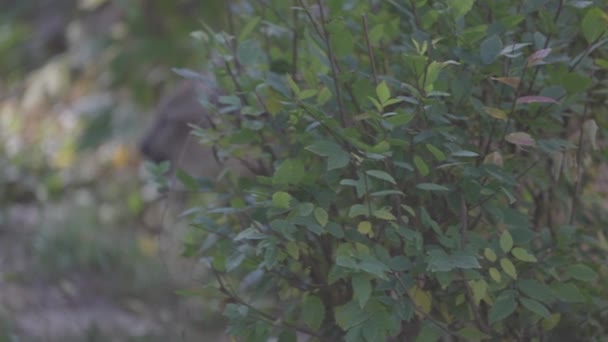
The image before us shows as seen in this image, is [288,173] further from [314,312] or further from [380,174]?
[314,312]

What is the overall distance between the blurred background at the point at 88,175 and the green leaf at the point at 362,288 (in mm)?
2110

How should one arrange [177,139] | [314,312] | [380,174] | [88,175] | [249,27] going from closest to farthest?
1. [380,174]
2. [314,312]
3. [249,27]
4. [177,139]
5. [88,175]

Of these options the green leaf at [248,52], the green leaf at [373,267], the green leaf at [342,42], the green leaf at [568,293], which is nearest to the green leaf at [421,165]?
the green leaf at [373,267]

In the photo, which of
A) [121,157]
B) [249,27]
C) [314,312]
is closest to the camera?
[314,312]

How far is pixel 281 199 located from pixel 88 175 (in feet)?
22.5

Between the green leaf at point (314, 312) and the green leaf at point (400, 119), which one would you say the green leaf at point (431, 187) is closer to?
the green leaf at point (400, 119)

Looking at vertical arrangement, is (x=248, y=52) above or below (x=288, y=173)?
above

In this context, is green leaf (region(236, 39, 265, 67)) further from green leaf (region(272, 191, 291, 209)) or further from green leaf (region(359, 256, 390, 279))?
green leaf (region(359, 256, 390, 279))

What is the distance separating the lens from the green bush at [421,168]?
2.15 metres

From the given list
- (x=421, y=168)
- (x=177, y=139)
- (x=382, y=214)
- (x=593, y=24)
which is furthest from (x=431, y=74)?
(x=177, y=139)

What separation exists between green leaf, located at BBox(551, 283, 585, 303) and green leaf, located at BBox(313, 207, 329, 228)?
612mm

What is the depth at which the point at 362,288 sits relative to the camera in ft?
6.88

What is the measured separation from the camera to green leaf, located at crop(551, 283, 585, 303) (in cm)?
226

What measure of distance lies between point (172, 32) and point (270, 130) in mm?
5777
